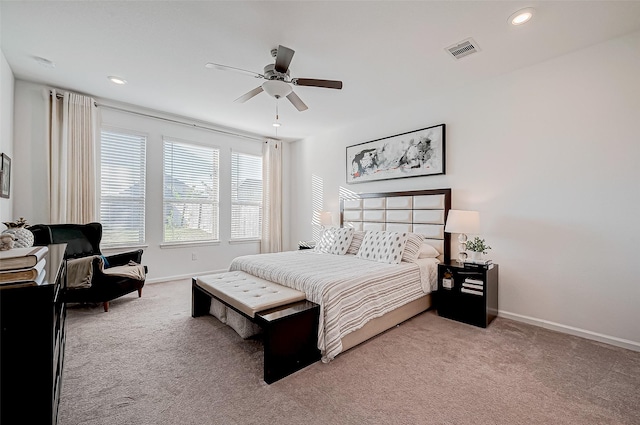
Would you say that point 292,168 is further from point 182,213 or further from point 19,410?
point 19,410

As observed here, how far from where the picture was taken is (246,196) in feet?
19.1

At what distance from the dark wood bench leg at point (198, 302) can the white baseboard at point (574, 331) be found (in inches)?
137

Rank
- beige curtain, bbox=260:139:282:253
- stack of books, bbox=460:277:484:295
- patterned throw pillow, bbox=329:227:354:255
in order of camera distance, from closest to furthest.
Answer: stack of books, bbox=460:277:484:295 → patterned throw pillow, bbox=329:227:354:255 → beige curtain, bbox=260:139:282:253

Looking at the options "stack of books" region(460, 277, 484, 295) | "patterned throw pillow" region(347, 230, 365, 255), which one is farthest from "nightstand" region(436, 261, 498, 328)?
"patterned throw pillow" region(347, 230, 365, 255)

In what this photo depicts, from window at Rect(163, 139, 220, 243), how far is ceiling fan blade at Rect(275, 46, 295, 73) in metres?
3.21

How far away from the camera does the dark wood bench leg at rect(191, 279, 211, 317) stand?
3.16 metres

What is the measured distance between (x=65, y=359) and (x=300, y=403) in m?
2.01

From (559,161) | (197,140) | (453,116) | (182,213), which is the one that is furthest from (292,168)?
(559,161)

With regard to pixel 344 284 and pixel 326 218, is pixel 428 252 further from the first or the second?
pixel 326 218

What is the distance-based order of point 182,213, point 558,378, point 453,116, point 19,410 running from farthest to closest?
point 182,213, point 453,116, point 558,378, point 19,410

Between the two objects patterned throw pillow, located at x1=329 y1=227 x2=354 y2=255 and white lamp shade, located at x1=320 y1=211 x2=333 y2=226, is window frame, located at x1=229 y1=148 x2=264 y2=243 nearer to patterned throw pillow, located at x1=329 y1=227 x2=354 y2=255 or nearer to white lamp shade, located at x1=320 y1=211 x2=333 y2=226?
white lamp shade, located at x1=320 y1=211 x2=333 y2=226

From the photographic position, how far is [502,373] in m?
2.10

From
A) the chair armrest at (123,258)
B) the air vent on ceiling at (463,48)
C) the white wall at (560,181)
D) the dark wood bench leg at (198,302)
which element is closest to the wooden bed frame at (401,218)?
the white wall at (560,181)

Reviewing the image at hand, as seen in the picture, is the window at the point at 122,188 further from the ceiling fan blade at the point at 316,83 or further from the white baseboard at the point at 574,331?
the white baseboard at the point at 574,331
